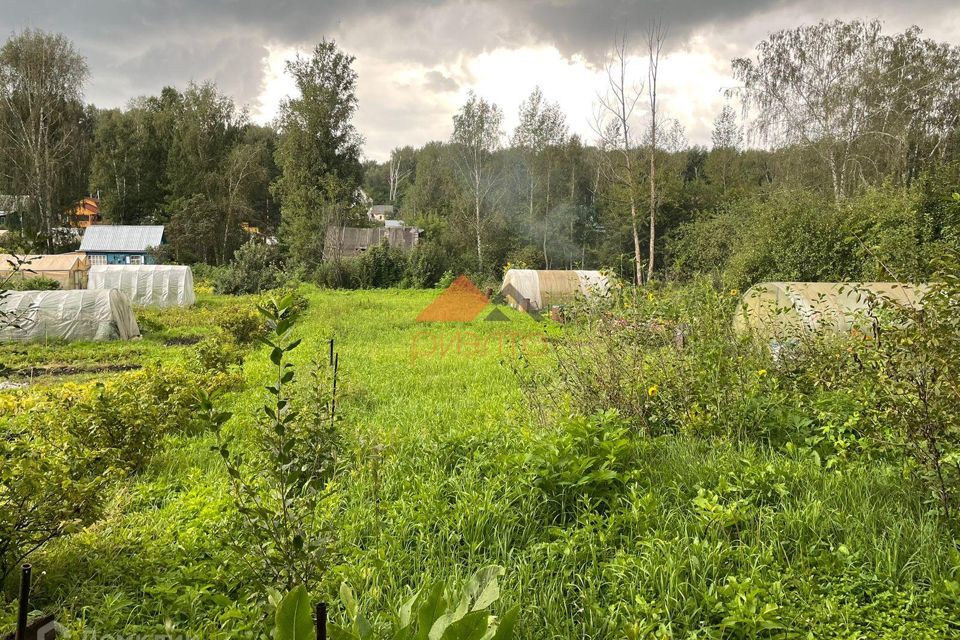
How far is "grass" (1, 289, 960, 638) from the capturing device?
227cm

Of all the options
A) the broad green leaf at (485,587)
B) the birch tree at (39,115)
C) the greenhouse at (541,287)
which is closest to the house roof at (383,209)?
the birch tree at (39,115)

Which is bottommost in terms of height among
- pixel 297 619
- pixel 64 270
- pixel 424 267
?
pixel 297 619

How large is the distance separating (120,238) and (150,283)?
13.8 metres

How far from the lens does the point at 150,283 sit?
19203mm

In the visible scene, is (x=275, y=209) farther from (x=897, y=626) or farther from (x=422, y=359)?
(x=897, y=626)

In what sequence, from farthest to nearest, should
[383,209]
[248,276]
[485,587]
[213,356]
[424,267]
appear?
[383,209] → [424,267] → [248,276] → [213,356] → [485,587]

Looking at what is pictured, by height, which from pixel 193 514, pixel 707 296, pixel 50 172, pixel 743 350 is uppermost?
pixel 50 172

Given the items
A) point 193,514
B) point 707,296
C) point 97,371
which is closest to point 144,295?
point 97,371

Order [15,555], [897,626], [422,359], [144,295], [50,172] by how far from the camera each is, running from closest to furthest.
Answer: [897,626], [15,555], [422,359], [144,295], [50,172]

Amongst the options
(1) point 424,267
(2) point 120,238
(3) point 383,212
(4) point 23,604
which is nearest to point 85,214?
(2) point 120,238

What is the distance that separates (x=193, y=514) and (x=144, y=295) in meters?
19.0

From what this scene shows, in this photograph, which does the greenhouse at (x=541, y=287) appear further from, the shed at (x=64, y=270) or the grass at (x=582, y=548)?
the shed at (x=64, y=270)

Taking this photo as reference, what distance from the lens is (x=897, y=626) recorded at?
2160mm

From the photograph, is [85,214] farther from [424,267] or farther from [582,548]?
[582,548]
